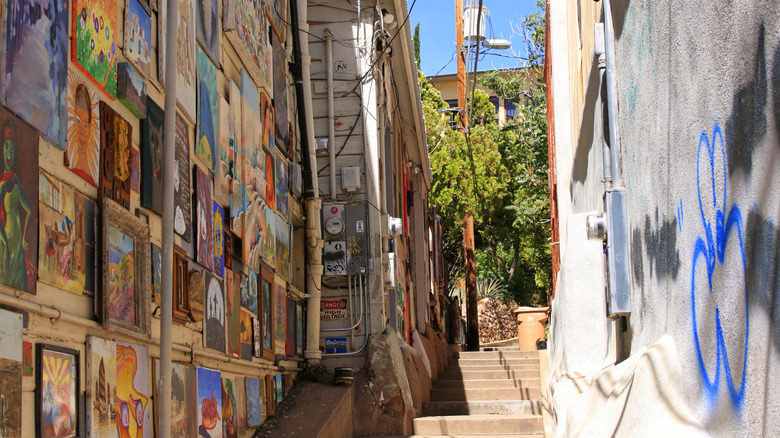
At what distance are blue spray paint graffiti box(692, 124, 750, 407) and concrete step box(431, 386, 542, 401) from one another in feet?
28.4

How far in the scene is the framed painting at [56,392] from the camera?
10.2ft

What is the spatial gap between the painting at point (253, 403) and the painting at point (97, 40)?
290cm

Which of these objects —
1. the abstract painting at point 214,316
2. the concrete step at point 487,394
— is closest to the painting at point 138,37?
the abstract painting at point 214,316

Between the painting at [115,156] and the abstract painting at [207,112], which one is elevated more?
the abstract painting at [207,112]

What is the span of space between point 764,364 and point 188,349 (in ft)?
11.3

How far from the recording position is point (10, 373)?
288cm

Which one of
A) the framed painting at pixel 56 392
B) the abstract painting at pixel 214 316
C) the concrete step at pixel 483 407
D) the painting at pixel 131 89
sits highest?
the painting at pixel 131 89

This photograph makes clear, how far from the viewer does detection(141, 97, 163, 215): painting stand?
4.37 m

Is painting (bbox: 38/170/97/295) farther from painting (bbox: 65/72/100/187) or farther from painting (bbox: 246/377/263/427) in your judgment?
painting (bbox: 246/377/263/427)

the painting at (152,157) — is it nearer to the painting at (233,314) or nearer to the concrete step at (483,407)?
the painting at (233,314)

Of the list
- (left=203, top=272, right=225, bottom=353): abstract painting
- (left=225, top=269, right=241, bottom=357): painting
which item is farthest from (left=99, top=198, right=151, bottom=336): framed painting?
(left=225, top=269, right=241, bottom=357): painting

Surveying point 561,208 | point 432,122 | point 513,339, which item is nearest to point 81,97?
point 561,208

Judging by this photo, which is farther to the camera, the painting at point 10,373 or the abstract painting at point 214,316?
the abstract painting at point 214,316

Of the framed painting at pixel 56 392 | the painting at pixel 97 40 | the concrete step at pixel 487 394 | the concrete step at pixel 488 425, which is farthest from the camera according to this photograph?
the concrete step at pixel 487 394
